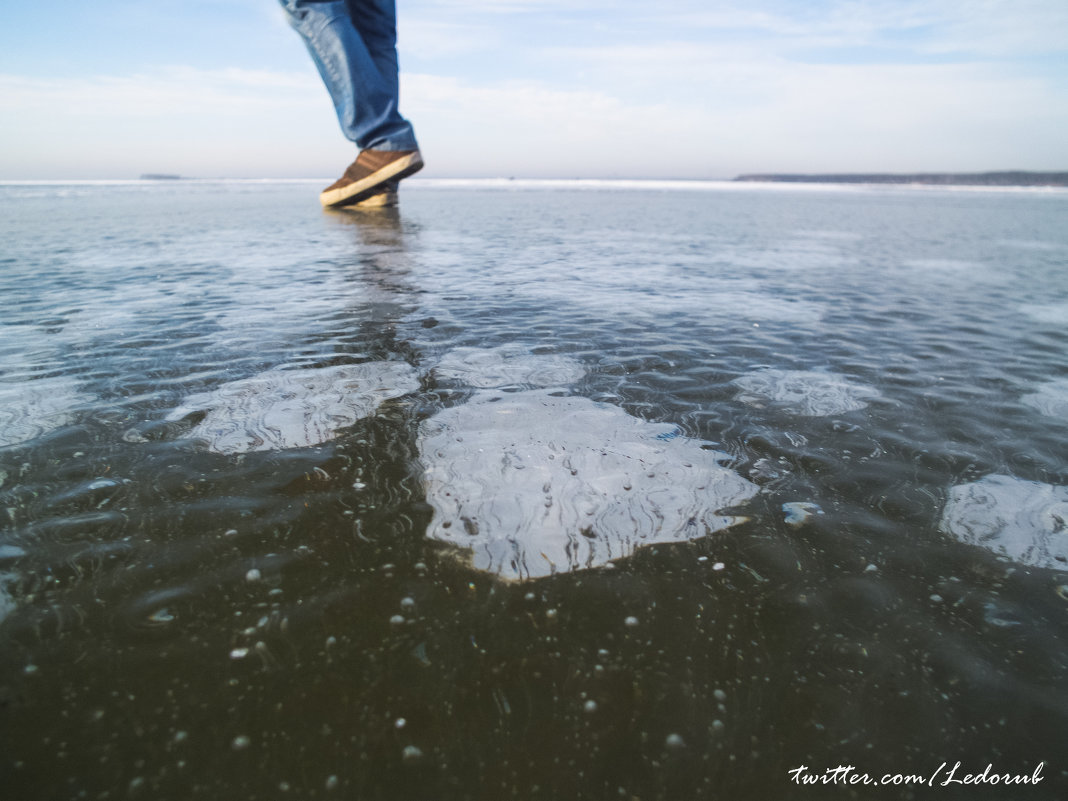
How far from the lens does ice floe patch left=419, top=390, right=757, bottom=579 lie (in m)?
1.70

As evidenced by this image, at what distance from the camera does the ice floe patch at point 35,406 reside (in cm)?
225

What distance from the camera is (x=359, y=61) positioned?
837 centimetres

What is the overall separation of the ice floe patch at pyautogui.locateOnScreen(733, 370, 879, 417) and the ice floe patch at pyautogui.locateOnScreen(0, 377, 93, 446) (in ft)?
10.3

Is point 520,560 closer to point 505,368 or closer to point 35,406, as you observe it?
point 505,368

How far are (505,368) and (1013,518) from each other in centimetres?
229

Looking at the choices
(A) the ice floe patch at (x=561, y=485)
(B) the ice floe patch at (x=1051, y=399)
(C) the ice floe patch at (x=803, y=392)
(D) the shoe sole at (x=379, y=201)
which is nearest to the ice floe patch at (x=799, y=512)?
(A) the ice floe patch at (x=561, y=485)

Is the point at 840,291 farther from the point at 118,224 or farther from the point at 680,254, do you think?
the point at 118,224

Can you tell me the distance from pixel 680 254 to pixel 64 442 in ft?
23.9

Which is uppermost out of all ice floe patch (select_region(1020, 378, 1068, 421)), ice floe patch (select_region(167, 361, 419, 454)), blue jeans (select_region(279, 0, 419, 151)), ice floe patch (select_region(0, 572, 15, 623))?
blue jeans (select_region(279, 0, 419, 151))

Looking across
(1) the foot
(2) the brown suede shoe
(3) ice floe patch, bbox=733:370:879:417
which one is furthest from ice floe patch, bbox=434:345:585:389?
(1) the foot

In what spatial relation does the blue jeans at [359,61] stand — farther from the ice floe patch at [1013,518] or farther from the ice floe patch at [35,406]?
the ice floe patch at [1013,518]

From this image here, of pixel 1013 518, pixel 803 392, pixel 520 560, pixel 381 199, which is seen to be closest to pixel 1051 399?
pixel 803 392

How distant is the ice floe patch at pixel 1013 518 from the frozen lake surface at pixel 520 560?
1cm

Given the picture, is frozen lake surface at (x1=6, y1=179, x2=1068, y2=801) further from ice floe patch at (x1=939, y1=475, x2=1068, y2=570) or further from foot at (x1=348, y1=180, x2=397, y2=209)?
foot at (x1=348, y1=180, x2=397, y2=209)
